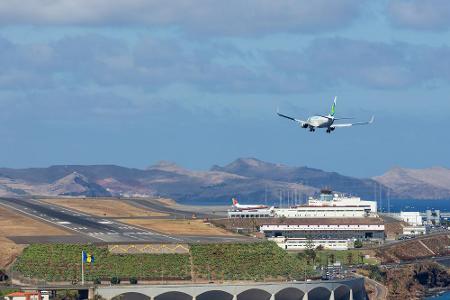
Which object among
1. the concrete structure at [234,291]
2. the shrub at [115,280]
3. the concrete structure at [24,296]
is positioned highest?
the shrub at [115,280]

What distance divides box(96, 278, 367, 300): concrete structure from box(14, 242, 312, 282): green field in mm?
7232

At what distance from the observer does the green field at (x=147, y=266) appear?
181 meters

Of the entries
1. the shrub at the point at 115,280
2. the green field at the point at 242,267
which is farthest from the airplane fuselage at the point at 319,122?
the shrub at the point at 115,280

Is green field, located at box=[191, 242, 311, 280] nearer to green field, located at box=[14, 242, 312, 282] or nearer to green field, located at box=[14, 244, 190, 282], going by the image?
green field, located at box=[14, 242, 312, 282]

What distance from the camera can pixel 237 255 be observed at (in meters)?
200

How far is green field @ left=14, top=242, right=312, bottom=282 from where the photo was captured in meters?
181

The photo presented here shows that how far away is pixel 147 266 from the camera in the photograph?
187750 mm

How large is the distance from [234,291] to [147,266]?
18.7 meters

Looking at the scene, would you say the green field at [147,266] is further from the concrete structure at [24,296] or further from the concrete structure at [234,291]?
the concrete structure at [24,296]

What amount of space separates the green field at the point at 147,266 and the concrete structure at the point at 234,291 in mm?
7232

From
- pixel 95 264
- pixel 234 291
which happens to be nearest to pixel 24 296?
pixel 234 291

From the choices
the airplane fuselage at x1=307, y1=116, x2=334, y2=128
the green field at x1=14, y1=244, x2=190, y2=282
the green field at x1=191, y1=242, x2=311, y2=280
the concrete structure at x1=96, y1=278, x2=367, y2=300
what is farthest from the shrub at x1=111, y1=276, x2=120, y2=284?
the airplane fuselage at x1=307, y1=116, x2=334, y2=128

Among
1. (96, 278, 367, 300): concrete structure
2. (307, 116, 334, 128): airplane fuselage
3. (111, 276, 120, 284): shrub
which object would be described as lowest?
(96, 278, 367, 300): concrete structure

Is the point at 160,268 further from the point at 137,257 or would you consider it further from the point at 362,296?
the point at 362,296
